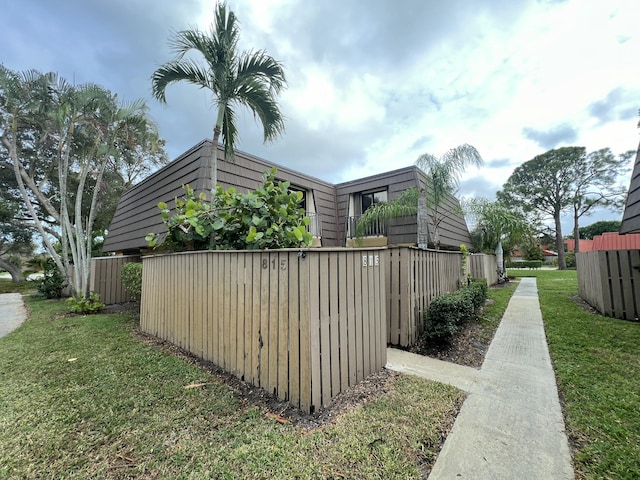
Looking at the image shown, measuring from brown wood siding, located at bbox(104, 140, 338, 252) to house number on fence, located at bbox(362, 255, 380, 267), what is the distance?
4.63m

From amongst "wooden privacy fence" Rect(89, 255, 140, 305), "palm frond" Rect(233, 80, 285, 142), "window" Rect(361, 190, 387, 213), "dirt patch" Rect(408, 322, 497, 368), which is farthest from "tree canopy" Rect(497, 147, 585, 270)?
"wooden privacy fence" Rect(89, 255, 140, 305)

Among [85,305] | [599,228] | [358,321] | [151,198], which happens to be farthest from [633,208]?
[599,228]

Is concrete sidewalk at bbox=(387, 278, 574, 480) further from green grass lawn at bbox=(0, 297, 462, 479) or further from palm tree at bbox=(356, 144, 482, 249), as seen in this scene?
palm tree at bbox=(356, 144, 482, 249)

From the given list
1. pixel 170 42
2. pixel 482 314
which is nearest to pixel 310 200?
pixel 170 42

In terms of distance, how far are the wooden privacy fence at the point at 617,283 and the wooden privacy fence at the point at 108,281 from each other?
1331 centimetres

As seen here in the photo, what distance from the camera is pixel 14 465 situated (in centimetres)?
177

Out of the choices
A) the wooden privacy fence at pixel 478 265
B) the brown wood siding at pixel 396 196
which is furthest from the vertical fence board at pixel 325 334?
the wooden privacy fence at pixel 478 265

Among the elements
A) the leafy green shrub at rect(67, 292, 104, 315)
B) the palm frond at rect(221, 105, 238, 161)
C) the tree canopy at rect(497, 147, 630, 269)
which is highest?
the tree canopy at rect(497, 147, 630, 269)

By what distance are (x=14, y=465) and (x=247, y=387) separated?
65.2 inches

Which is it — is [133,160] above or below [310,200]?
above

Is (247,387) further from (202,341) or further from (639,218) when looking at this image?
(639,218)

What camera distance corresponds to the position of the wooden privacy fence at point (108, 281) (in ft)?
28.9

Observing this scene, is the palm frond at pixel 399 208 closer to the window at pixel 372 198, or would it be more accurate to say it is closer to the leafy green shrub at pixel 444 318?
the window at pixel 372 198

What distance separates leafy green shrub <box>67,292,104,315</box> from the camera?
696cm
